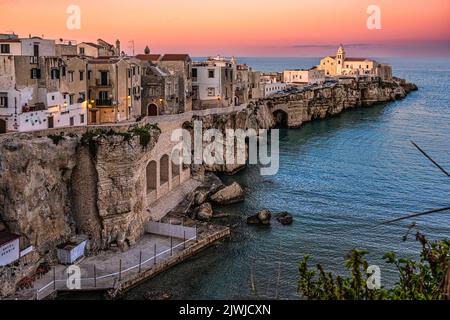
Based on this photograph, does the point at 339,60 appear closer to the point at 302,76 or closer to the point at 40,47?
the point at 302,76

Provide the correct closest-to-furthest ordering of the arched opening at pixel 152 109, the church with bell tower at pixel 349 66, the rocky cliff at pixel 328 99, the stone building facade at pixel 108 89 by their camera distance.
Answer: the stone building facade at pixel 108 89 → the arched opening at pixel 152 109 → the rocky cliff at pixel 328 99 → the church with bell tower at pixel 349 66

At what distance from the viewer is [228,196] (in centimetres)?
3966

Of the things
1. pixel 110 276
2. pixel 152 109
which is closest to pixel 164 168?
pixel 152 109

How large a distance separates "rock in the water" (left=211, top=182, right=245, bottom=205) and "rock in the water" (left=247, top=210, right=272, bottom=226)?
4593 mm

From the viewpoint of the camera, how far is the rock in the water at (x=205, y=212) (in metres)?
35.6

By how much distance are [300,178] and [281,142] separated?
19187mm

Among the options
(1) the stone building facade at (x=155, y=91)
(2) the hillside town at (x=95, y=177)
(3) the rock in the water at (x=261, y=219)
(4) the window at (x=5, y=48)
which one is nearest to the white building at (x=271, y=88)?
(1) the stone building facade at (x=155, y=91)

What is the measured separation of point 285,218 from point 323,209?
4023mm

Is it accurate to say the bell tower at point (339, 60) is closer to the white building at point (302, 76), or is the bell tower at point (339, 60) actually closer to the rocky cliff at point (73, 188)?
the white building at point (302, 76)

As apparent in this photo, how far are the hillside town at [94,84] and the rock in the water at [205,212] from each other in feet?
30.1

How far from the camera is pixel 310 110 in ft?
282
